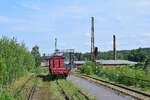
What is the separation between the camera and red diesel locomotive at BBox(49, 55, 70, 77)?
53.5 m

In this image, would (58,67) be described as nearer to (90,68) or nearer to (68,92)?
(90,68)

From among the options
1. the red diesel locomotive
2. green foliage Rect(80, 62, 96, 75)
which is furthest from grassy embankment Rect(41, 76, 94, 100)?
green foliage Rect(80, 62, 96, 75)

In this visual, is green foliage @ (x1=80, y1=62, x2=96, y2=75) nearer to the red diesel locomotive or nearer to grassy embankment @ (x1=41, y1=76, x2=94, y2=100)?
the red diesel locomotive

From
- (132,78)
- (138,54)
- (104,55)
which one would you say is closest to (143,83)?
(132,78)

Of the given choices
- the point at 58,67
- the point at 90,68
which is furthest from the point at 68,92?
the point at 90,68

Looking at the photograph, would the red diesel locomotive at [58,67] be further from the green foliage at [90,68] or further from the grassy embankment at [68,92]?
the green foliage at [90,68]

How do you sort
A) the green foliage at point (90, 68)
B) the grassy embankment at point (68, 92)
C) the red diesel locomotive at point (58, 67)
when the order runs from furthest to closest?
the green foliage at point (90, 68), the red diesel locomotive at point (58, 67), the grassy embankment at point (68, 92)

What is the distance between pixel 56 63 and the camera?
56531 millimetres

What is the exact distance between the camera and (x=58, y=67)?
55562mm

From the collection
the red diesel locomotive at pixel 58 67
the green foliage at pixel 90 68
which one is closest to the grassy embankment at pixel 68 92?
the red diesel locomotive at pixel 58 67

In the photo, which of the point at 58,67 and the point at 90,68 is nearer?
the point at 58,67

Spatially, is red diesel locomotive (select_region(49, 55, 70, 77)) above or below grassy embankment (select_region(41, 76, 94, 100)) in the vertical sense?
above

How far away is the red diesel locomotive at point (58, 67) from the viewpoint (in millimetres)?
53531

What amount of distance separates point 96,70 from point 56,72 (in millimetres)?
22214
